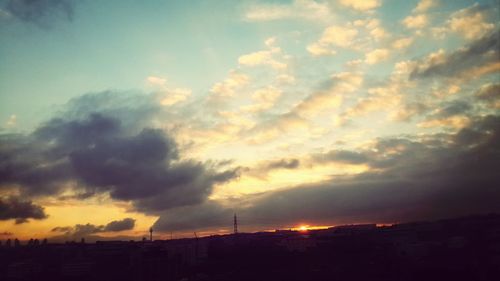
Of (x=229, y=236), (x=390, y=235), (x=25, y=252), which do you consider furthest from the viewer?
(x=229, y=236)

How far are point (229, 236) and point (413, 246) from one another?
93.9 m

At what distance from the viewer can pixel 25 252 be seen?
138000mm

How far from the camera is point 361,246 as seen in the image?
11988 centimetres

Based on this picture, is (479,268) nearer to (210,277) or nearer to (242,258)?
(210,277)

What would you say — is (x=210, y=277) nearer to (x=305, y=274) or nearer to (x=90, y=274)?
(x=305, y=274)

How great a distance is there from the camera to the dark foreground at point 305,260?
8112 centimetres

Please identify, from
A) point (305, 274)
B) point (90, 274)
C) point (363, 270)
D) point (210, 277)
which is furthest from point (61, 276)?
point (363, 270)

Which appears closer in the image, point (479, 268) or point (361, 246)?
point (479, 268)

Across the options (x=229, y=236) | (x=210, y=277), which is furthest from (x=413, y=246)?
(x=229, y=236)

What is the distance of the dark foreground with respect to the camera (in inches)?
3194

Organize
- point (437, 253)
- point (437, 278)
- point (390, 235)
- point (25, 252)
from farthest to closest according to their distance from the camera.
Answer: point (390, 235) → point (25, 252) → point (437, 253) → point (437, 278)

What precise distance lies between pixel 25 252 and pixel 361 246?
122 metres

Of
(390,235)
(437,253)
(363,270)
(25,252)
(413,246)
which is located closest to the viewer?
(363,270)

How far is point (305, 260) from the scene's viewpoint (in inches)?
4230
